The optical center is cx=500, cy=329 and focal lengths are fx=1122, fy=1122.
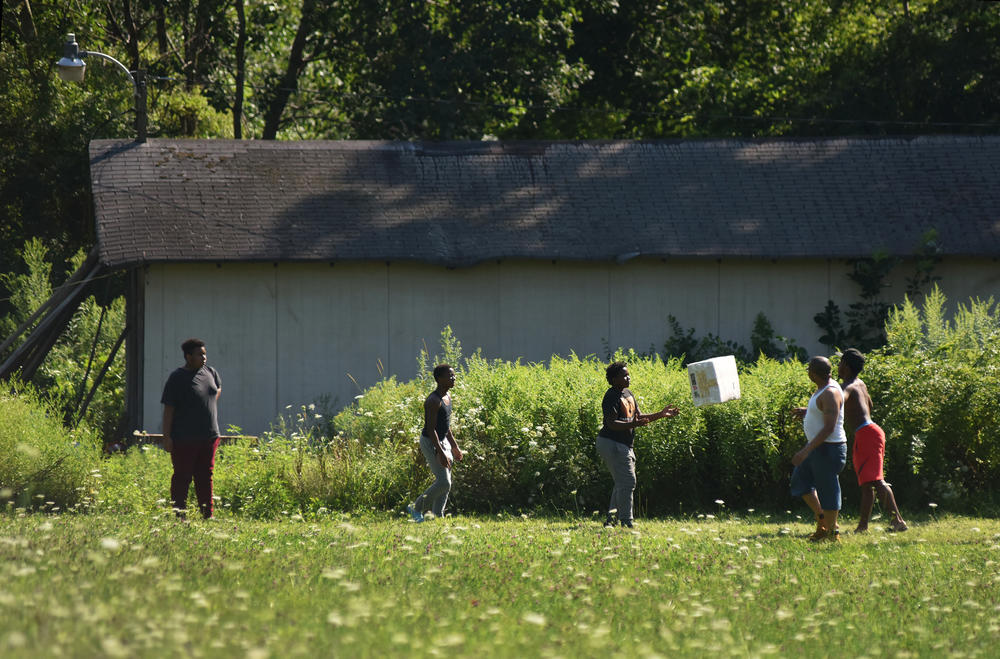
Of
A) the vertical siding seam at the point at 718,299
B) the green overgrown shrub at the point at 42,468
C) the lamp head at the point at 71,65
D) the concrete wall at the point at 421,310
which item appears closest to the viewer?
the green overgrown shrub at the point at 42,468

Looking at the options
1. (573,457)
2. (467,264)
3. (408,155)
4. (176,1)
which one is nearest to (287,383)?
(467,264)

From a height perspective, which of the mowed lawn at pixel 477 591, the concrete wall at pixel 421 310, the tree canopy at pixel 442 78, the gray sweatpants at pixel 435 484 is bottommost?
the mowed lawn at pixel 477 591

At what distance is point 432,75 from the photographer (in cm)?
2722

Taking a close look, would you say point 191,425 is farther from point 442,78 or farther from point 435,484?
point 442,78

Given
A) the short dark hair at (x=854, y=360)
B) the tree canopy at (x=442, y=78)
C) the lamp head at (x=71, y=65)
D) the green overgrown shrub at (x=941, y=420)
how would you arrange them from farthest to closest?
the tree canopy at (x=442, y=78)
the lamp head at (x=71, y=65)
the green overgrown shrub at (x=941, y=420)
the short dark hair at (x=854, y=360)

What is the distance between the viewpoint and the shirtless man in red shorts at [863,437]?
10070 mm

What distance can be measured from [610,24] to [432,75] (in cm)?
670

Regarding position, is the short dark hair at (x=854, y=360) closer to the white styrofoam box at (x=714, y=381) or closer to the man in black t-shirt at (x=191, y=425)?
the white styrofoam box at (x=714, y=381)

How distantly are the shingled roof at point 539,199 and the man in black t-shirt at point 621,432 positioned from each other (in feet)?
22.6

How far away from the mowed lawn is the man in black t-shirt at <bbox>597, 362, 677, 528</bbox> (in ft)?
1.24

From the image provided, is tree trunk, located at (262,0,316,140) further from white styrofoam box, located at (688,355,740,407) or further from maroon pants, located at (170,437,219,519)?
white styrofoam box, located at (688,355,740,407)

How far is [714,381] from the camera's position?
33.6 ft

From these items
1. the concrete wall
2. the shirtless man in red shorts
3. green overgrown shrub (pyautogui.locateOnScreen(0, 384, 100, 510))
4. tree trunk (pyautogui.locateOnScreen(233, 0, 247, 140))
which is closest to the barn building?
the concrete wall

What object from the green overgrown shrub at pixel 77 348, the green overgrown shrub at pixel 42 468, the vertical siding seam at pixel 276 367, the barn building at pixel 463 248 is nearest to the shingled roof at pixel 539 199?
the barn building at pixel 463 248
